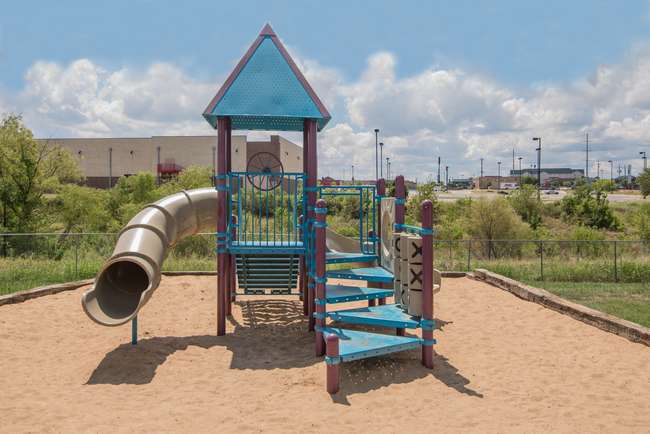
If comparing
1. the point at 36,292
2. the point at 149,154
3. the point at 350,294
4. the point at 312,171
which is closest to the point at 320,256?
the point at 350,294

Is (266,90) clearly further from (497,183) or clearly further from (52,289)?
(497,183)

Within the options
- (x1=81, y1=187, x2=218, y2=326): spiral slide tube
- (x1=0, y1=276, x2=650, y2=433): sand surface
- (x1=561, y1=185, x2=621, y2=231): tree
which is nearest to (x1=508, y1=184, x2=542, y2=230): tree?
(x1=561, y1=185, x2=621, y2=231): tree

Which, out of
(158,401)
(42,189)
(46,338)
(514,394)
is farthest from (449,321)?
(42,189)

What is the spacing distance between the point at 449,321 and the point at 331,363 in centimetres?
396

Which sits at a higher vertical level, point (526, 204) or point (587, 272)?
point (526, 204)

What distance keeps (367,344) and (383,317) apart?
1.89 feet

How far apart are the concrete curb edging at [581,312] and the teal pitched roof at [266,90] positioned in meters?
5.77

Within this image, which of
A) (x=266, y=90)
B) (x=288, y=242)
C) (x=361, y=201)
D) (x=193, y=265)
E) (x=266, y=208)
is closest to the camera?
(x=266, y=90)

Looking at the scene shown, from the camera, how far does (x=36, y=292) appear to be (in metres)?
9.05

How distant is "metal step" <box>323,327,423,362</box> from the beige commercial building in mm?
43696

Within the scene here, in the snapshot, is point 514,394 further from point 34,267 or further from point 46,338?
point 34,267

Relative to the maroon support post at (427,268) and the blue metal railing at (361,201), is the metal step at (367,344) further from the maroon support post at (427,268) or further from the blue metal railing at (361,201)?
the blue metal railing at (361,201)

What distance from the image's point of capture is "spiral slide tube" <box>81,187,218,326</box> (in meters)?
5.71

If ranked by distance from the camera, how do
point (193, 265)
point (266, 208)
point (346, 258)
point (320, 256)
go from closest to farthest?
point (320, 256) < point (346, 258) < point (266, 208) < point (193, 265)
